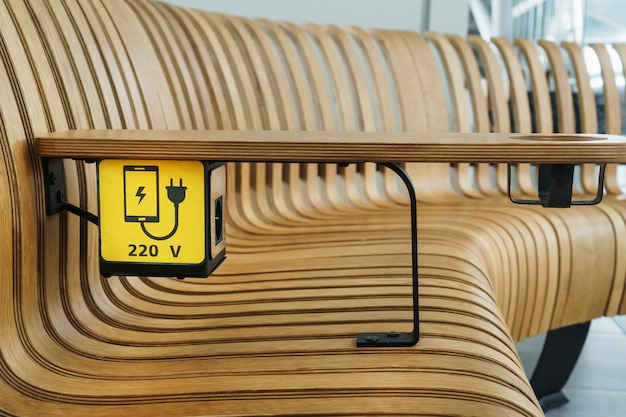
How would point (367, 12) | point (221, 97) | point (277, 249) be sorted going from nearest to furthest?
point (277, 249)
point (221, 97)
point (367, 12)

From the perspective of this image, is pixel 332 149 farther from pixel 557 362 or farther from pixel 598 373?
pixel 598 373

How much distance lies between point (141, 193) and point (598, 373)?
2.01 m

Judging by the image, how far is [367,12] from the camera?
3.51 m

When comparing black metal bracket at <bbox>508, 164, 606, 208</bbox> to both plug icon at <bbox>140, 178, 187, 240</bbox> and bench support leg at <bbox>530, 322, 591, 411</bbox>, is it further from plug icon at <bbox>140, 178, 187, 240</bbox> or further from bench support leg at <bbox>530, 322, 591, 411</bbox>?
bench support leg at <bbox>530, 322, 591, 411</bbox>

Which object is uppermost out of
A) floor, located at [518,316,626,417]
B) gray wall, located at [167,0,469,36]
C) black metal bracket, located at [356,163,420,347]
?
gray wall, located at [167,0,469,36]

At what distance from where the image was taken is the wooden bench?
100 centimetres

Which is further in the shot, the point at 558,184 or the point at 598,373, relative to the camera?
the point at 598,373

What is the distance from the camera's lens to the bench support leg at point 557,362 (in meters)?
2.43

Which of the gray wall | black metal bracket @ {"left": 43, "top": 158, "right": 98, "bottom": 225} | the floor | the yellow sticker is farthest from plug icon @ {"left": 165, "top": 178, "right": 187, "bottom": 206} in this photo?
the gray wall

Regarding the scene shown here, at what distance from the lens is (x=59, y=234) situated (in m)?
1.21

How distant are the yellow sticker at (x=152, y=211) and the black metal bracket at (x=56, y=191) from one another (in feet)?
0.25

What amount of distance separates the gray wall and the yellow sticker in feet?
7.70

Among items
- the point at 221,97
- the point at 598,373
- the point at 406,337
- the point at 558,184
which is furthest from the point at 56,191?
the point at 598,373

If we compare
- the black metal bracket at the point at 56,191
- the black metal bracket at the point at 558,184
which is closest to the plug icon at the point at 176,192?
the black metal bracket at the point at 56,191
